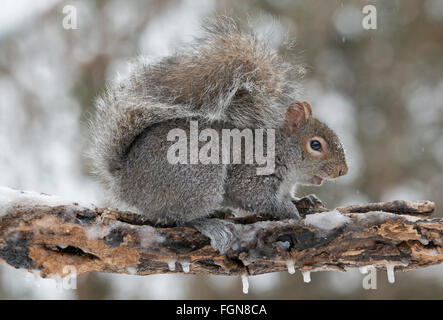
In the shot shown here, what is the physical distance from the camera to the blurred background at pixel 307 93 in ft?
14.6

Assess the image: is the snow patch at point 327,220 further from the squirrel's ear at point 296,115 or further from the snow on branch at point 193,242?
the squirrel's ear at point 296,115

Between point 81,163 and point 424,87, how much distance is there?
135 inches

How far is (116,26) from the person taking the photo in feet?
16.4

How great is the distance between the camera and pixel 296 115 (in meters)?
2.51

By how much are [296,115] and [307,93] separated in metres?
1.87

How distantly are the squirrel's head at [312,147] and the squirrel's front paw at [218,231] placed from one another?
1.74ft

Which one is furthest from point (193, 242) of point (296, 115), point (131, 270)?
point (296, 115)

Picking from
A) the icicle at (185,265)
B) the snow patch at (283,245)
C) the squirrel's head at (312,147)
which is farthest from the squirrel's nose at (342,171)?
the icicle at (185,265)

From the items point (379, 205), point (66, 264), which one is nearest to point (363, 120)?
point (379, 205)

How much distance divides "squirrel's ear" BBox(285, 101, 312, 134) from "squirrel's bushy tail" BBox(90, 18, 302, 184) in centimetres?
4

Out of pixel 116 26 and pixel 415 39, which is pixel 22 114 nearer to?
pixel 116 26

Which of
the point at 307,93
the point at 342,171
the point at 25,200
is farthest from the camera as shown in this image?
the point at 307,93

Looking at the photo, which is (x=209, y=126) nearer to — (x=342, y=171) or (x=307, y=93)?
(x=342, y=171)

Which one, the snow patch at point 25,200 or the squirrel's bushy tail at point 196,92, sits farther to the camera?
the squirrel's bushy tail at point 196,92
